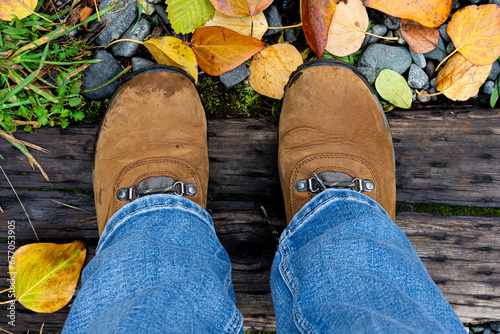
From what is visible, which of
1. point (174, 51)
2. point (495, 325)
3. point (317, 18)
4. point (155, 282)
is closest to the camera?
point (155, 282)

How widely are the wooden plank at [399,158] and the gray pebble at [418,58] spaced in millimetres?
204

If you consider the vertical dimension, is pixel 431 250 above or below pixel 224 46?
below

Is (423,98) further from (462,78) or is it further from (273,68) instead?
(273,68)

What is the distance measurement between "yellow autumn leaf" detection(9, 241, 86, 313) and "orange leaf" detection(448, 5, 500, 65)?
1.69 m

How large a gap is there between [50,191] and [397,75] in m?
1.47

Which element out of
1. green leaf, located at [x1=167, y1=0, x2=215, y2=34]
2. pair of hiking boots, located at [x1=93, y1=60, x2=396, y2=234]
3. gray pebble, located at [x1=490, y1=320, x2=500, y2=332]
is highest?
green leaf, located at [x1=167, y1=0, x2=215, y2=34]

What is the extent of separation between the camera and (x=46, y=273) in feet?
3.92

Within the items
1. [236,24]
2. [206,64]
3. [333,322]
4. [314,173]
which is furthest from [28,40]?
[333,322]

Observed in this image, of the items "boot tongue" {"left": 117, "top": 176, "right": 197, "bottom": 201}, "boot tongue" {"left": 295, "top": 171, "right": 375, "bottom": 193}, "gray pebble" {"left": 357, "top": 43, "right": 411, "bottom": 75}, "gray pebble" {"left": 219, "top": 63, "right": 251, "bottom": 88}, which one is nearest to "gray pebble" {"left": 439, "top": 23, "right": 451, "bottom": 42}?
"gray pebble" {"left": 357, "top": 43, "right": 411, "bottom": 75}

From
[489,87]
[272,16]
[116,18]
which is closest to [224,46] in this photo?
[272,16]

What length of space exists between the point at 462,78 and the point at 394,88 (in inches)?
9.8

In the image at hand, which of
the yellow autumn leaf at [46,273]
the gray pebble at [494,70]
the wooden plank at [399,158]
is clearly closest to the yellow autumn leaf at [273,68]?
the wooden plank at [399,158]

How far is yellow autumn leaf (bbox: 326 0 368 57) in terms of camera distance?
1143 mm

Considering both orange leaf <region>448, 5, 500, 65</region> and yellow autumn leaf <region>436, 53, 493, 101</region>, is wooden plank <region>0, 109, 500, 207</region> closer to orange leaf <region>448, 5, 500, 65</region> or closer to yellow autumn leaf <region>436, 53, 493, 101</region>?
yellow autumn leaf <region>436, 53, 493, 101</region>
